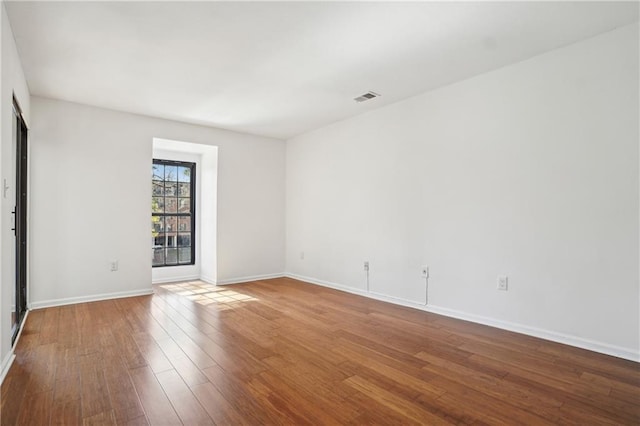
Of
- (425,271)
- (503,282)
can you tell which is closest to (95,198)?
(425,271)

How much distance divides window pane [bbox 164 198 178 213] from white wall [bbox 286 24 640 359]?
3111mm

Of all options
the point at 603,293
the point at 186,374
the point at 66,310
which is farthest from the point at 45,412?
the point at 603,293

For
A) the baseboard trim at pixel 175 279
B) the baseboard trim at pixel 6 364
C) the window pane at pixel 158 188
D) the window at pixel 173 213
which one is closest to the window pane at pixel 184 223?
the window at pixel 173 213

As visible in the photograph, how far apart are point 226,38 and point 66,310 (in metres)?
3.36

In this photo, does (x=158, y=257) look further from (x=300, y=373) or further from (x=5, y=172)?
(x=300, y=373)

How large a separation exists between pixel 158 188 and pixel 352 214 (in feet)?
10.5

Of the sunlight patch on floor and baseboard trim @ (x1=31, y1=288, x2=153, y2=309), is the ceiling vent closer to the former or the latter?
the sunlight patch on floor

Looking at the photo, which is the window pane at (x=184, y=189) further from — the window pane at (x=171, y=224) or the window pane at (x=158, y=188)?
the window pane at (x=171, y=224)

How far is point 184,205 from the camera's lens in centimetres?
575

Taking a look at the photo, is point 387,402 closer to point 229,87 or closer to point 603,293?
point 603,293

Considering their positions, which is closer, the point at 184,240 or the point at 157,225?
the point at 157,225

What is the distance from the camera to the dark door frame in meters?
3.12

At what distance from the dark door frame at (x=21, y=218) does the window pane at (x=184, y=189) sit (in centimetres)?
221

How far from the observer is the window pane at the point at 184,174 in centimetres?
571
